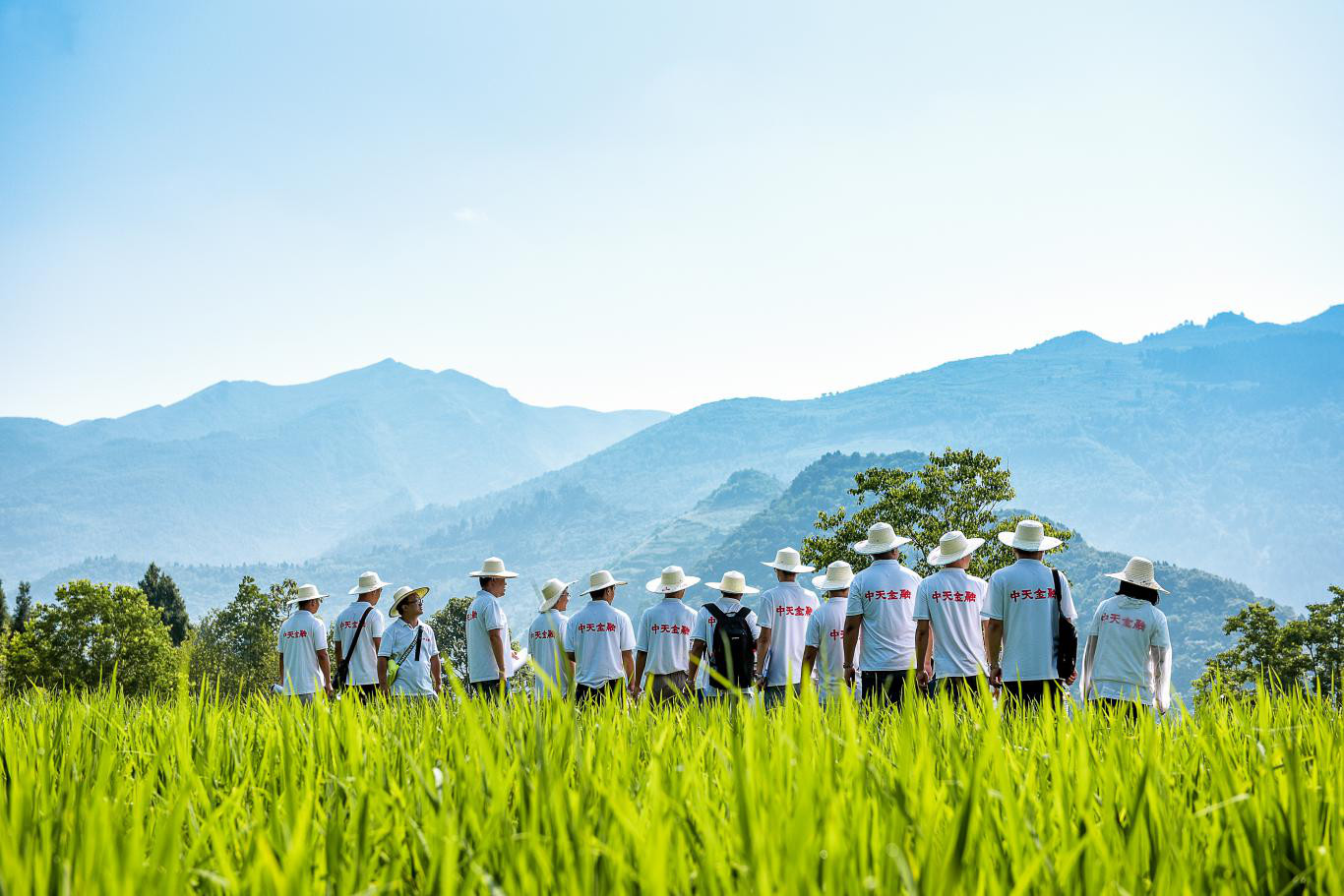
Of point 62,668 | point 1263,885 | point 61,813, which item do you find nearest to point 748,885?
point 1263,885

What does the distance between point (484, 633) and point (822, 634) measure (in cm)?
308

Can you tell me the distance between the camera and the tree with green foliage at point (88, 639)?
43.7 meters

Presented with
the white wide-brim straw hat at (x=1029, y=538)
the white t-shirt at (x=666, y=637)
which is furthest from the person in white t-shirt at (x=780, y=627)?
the white wide-brim straw hat at (x=1029, y=538)

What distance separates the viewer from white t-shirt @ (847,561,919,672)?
7.95 metres

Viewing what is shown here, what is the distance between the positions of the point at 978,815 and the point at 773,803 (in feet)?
1.23

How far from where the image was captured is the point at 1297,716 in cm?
371

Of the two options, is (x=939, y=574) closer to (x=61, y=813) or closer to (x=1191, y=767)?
(x=1191, y=767)

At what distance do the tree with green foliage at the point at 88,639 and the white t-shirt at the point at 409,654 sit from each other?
39606 mm

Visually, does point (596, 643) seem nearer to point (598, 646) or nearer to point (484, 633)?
point (598, 646)

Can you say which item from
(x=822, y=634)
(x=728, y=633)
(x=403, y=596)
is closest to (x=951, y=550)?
(x=822, y=634)

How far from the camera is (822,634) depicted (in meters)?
9.35

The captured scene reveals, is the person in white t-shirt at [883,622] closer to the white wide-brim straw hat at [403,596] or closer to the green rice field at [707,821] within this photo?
the white wide-brim straw hat at [403,596]

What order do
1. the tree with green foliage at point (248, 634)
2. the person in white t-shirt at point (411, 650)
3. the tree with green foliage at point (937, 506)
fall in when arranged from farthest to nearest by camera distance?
the tree with green foliage at point (248, 634) < the tree with green foliage at point (937, 506) < the person in white t-shirt at point (411, 650)

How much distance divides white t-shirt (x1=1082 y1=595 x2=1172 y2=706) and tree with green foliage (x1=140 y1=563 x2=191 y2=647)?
251 ft
